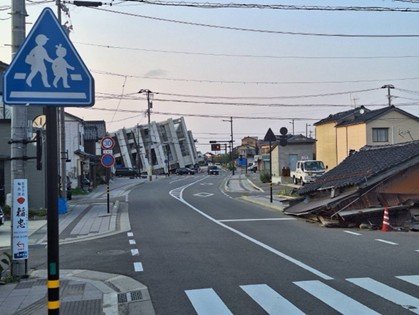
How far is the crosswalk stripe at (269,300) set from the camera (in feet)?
22.3

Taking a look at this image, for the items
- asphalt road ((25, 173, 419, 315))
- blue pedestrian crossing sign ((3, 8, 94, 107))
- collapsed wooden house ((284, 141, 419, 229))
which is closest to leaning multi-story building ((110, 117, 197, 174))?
collapsed wooden house ((284, 141, 419, 229))

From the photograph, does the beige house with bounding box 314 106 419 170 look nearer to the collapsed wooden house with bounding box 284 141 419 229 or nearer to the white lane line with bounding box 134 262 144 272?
the collapsed wooden house with bounding box 284 141 419 229

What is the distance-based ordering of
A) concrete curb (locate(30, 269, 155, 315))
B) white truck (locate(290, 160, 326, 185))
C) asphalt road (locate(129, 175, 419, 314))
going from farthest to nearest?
white truck (locate(290, 160, 326, 185)) → concrete curb (locate(30, 269, 155, 315)) → asphalt road (locate(129, 175, 419, 314))

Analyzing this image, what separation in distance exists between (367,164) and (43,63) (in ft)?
53.9

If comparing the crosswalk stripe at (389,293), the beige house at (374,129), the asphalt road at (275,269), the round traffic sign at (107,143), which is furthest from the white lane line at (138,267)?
the beige house at (374,129)

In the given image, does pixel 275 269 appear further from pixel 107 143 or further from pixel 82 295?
pixel 107 143

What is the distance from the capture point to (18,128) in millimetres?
9406

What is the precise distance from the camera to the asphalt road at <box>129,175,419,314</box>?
7.16 metres

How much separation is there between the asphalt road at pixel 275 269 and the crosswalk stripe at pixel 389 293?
15 millimetres

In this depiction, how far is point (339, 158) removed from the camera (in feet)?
144

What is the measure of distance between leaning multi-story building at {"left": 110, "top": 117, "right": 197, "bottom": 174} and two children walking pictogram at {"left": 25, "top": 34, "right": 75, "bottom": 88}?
98.5m

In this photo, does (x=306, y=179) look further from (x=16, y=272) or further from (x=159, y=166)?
(x=159, y=166)

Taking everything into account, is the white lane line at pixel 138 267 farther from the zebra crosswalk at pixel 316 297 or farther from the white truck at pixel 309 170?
the white truck at pixel 309 170

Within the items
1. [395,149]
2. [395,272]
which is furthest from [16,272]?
[395,149]
